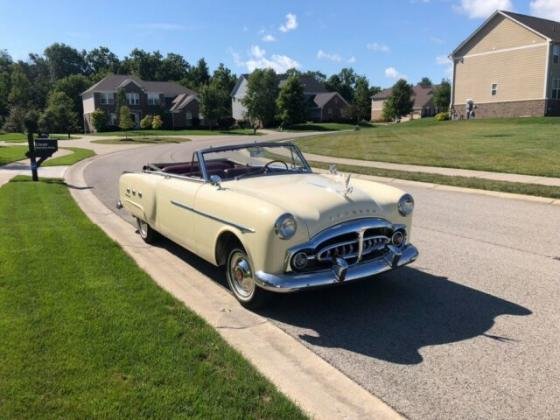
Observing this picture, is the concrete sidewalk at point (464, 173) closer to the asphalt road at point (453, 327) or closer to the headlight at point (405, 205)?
the asphalt road at point (453, 327)

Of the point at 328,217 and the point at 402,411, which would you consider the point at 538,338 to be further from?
the point at 328,217

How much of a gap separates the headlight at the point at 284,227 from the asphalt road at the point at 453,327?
0.83 metres

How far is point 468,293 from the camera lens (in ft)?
16.8

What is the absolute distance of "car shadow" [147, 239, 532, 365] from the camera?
4.11 metres

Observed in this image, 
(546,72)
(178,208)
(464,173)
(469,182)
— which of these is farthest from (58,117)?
(178,208)

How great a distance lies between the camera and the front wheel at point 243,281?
4.73 metres

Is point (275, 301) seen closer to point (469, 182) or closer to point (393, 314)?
point (393, 314)

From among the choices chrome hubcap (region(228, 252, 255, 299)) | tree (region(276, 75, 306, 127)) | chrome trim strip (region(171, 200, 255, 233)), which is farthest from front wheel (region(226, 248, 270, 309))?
tree (region(276, 75, 306, 127))

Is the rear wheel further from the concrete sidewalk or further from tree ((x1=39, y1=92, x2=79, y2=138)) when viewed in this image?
tree ((x1=39, y1=92, x2=79, y2=138))

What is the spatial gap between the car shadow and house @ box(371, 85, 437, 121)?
89.1 metres

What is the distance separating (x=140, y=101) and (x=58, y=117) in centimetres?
1329

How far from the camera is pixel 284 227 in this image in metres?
4.32

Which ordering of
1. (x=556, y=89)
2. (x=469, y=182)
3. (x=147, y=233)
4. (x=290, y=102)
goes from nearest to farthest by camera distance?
(x=147, y=233) → (x=469, y=182) → (x=556, y=89) → (x=290, y=102)

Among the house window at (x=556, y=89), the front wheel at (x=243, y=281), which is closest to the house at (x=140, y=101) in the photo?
the house window at (x=556, y=89)
